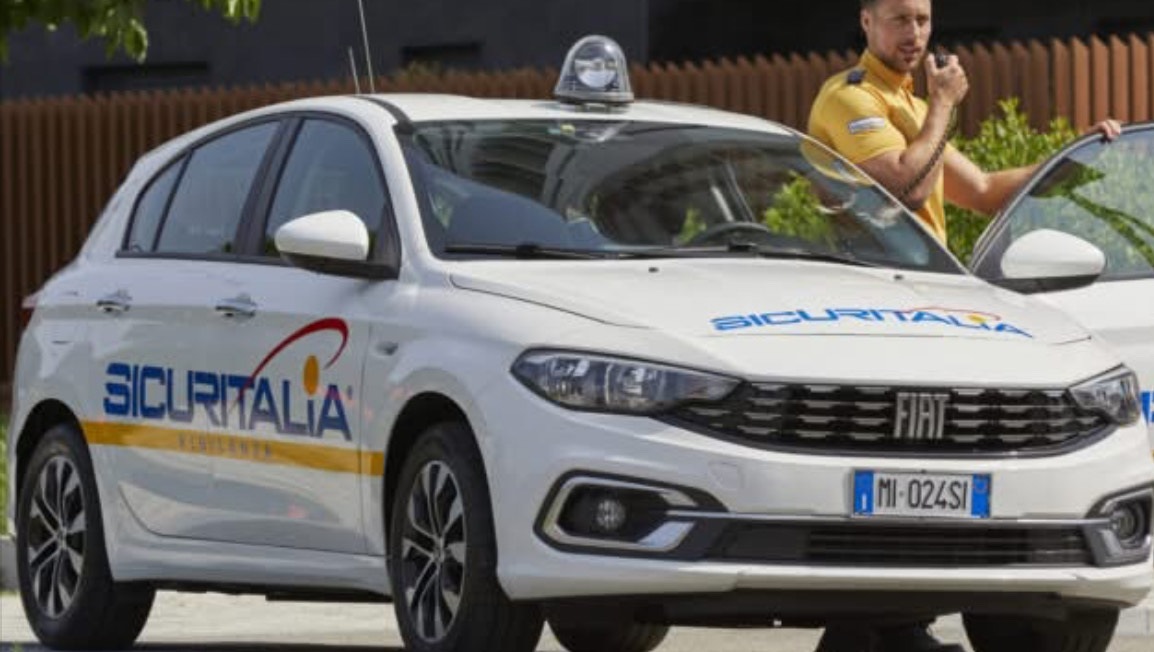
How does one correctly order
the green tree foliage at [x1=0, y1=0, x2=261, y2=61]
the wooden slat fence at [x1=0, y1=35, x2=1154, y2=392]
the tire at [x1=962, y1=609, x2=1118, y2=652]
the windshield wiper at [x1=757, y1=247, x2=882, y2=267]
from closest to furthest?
the tire at [x1=962, y1=609, x2=1118, y2=652]
the windshield wiper at [x1=757, y1=247, x2=882, y2=267]
the green tree foliage at [x1=0, y1=0, x2=261, y2=61]
the wooden slat fence at [x1=0, y1=35, x2=1154, y2=392]

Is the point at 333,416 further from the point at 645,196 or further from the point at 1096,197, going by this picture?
the point at 1096,197

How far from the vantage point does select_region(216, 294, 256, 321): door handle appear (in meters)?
9.59

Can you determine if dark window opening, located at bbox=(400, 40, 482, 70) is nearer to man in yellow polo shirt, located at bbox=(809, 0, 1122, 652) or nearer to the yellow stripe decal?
man in yellow polo shirt, located at bbox=(809, 0, 1122, 652)

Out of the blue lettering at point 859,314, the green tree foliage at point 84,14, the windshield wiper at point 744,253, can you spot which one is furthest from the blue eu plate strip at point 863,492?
the green tree foliage at point 84,14

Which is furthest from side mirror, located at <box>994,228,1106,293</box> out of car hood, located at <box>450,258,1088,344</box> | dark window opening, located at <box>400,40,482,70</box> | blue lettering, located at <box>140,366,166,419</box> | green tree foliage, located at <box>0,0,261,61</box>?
dark window opening, located at <box>400,40,482,70</box>

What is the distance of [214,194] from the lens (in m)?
10.4

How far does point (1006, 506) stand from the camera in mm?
8148

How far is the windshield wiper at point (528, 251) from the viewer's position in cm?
890

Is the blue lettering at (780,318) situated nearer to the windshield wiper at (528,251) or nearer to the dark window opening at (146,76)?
the windshield wiper at (528,251)

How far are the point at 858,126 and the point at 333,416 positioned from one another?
242 centimetres

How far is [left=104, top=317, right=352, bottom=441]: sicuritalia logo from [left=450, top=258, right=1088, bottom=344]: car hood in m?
0.56

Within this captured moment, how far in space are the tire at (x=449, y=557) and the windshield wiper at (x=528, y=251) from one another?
593 mm

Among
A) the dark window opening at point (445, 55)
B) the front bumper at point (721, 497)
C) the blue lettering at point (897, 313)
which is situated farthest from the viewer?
the dark window opening at point (445, 55)

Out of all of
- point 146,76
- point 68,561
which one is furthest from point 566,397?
point 146,76
